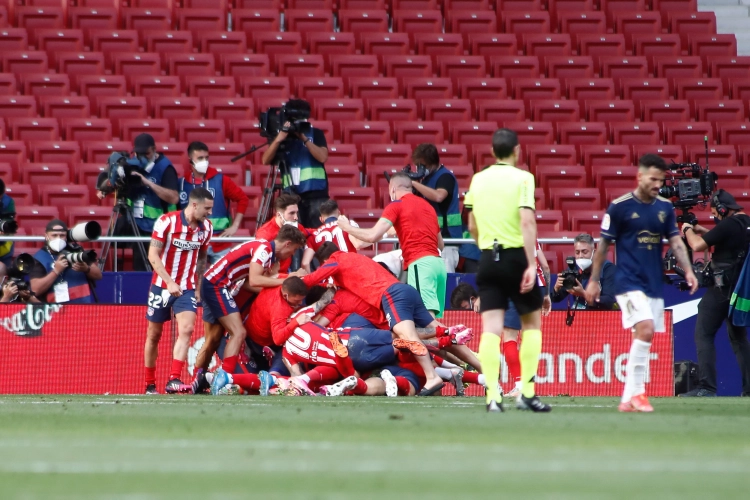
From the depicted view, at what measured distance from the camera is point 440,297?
1109 centimetres

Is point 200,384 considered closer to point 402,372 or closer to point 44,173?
point 402,372

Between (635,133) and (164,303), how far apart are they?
8.67m

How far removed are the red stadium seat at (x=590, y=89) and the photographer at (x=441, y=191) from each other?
5.89m

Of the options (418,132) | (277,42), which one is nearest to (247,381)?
(418,132)

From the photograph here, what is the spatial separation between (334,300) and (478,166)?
5707 mm

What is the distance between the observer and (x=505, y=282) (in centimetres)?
728

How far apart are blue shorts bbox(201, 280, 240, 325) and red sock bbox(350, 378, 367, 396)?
1716 mm

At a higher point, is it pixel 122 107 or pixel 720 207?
pixel 122 107

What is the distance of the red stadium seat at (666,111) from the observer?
705 inches

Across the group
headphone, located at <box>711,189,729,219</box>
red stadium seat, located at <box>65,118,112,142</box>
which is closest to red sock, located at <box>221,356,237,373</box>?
headphone, located at <box>711,189,729,219</box>

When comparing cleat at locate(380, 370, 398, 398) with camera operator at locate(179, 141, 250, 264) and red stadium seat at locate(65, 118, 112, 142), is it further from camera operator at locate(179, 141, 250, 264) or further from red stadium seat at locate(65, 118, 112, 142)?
red stadium seat at locate(65, 118, 112, 142)

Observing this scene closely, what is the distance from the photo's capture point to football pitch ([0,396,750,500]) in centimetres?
358

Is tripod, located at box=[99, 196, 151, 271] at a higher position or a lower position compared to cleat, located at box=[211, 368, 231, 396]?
higher

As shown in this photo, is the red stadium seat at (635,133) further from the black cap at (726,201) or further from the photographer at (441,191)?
the black cap at (726,201)
